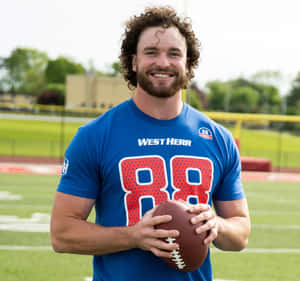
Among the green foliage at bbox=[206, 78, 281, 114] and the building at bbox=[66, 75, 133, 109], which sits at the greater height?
the building at bbox=[66, 75, 133, 109]

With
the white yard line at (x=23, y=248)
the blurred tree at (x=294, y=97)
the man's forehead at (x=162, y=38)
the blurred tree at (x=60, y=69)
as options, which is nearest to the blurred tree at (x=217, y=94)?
the blurred tree at (x=294, y=97)

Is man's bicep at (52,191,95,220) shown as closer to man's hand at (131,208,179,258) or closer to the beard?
man's hand at (131,208,179,258)

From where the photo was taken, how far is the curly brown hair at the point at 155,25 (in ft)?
7.41

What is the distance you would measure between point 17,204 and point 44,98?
241 ft

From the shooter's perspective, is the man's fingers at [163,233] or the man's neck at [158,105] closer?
the man's fingers at [163,233]

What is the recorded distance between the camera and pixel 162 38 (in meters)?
2.17

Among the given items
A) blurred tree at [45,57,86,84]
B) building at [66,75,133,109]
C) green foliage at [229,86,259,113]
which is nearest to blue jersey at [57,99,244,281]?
building at [66,75,133,109]

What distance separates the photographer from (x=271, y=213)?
28.9 ft

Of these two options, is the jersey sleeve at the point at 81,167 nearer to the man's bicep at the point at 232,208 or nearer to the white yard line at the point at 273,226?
the man's bicep at the point at 232,208

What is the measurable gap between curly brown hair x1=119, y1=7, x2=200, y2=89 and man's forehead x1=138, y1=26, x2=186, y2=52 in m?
0.03

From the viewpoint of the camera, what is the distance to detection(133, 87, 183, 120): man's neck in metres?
2.21

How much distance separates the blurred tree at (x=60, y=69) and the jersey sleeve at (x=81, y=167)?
97.2 metres

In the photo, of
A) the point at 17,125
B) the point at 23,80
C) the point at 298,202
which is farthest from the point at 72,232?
the point at 23,80

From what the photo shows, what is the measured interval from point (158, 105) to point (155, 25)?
35 centimetres
